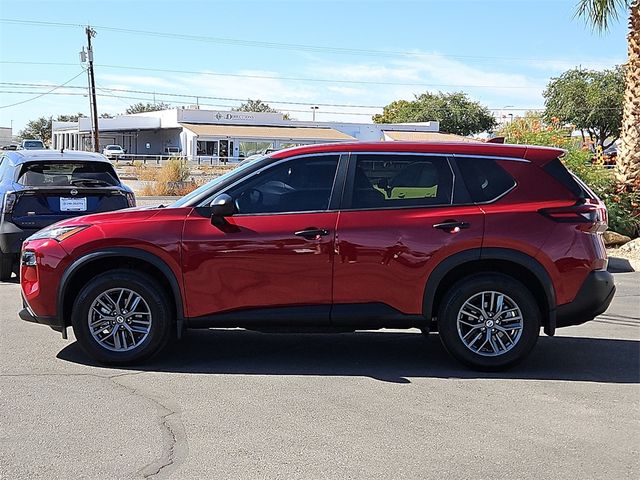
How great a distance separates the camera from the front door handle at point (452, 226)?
634 cm

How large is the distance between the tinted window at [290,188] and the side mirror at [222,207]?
0.48 ft

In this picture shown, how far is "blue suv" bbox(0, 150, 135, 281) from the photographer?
9.70 meters

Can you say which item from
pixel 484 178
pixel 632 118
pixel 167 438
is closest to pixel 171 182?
pixel 632 118

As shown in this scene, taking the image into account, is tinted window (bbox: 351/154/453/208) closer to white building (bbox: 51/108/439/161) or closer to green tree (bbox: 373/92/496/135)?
white building (bbox: 51/108/439/161)

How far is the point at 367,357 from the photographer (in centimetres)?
698

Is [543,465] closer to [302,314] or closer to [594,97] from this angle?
[302,314]

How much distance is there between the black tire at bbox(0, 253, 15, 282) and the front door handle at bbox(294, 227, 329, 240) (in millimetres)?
5363

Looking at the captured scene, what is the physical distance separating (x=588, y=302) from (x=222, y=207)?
3.14 meters

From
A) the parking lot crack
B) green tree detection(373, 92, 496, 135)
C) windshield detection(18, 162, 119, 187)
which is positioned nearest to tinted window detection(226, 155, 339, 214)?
the parking lot crack

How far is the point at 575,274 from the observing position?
6375 mm

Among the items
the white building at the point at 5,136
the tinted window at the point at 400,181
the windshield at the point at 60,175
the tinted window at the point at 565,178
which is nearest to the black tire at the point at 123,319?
the tinted window at the point at 400,181

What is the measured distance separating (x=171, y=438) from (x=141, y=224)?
2.09 m

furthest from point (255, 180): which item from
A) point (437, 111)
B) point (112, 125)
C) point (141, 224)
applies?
point (437, 111)

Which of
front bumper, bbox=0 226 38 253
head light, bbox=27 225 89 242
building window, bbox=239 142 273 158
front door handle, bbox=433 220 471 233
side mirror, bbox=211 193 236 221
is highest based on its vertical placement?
building window, bbox=239 142 273 158
